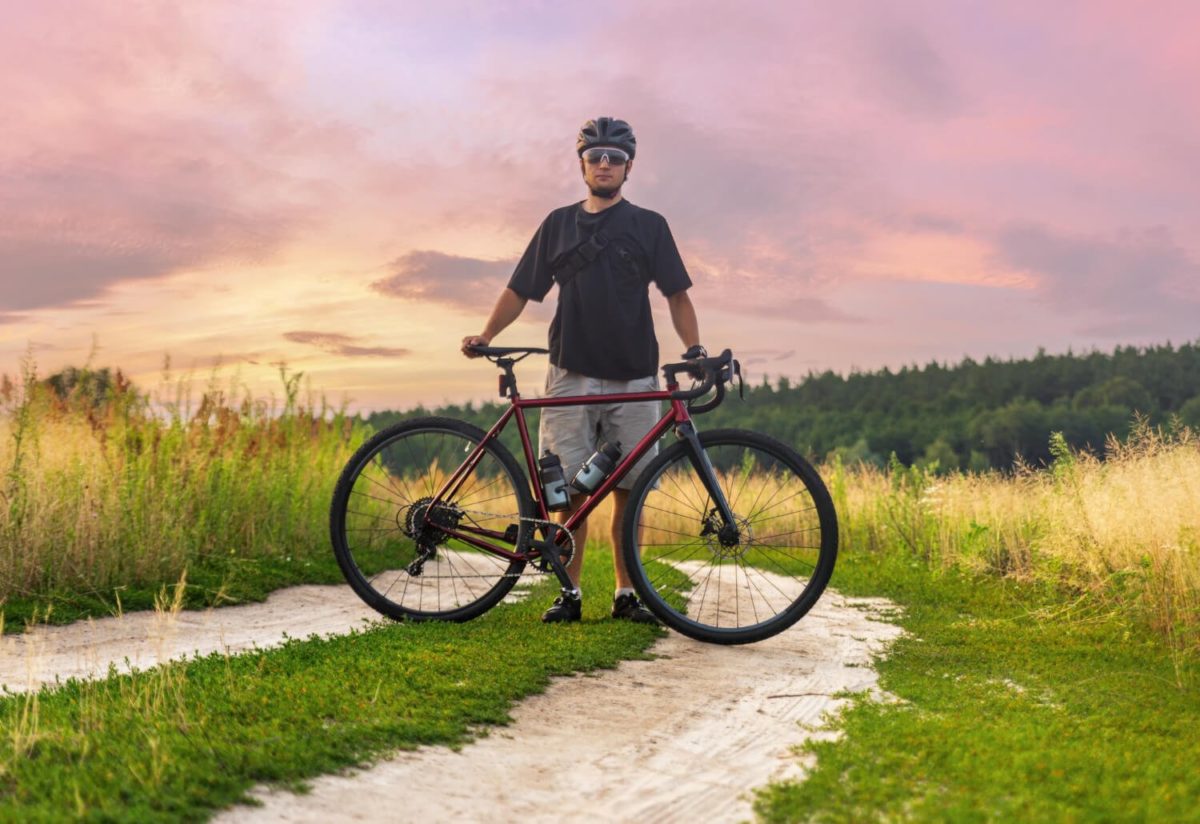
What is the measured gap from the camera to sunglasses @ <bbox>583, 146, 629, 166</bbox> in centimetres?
590

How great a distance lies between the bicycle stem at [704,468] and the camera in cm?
534

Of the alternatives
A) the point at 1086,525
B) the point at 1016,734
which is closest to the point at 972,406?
the point at 1086,525

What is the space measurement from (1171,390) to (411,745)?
54.9m

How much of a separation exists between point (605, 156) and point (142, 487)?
4.65 m

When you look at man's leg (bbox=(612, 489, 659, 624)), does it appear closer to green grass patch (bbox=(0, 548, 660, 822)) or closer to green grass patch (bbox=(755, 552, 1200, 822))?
green grass patch (bbox=(0, 548, 660, 822))

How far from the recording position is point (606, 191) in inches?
235

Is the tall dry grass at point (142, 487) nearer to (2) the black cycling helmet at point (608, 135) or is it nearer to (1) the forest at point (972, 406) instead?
(2) the black cycling helmet at point (608, 135)

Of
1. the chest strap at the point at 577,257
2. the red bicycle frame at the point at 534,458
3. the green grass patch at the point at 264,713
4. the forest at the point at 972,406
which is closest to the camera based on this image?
the green grass patch at the point at 264,713

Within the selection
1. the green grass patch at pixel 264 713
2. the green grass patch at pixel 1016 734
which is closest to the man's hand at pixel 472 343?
the green grass patch at pixel 264 713

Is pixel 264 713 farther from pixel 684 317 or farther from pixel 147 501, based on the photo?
pixel 147 501

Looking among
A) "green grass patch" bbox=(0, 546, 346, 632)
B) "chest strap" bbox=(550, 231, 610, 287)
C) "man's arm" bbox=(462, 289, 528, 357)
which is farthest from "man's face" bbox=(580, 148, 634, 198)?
"green grass patch" bbox=(0, 546, 346, 632)

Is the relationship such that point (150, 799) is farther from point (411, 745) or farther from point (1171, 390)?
point (1171, 390)

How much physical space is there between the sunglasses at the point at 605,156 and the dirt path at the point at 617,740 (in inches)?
104

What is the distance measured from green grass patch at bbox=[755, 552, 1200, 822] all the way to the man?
170cm
